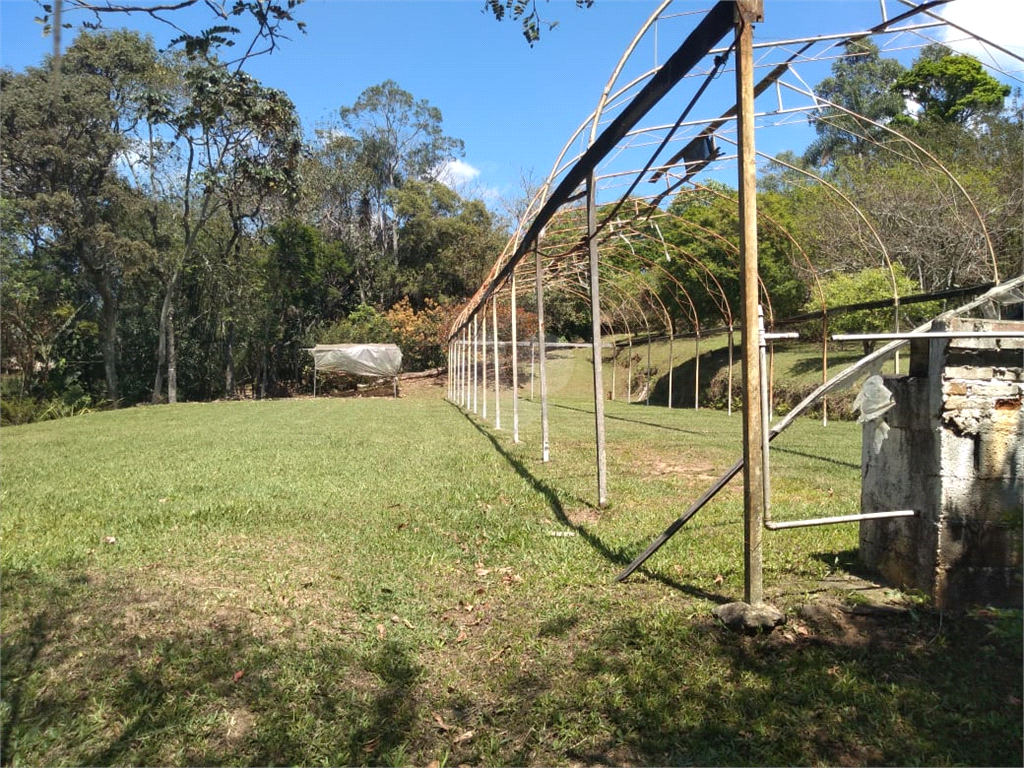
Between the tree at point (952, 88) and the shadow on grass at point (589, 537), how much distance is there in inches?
1067

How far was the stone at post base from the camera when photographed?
3.29 m

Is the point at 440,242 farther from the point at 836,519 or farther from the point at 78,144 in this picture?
the point at 836,519

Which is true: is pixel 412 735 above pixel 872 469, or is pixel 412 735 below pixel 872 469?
below

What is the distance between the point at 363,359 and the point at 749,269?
25092 mm

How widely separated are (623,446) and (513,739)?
7.65 meters

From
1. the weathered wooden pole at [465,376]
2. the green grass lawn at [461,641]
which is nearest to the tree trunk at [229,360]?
the weathered wooden pole at [465,376]

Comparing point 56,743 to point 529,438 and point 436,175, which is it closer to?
point 529,438

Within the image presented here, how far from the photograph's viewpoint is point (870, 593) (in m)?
3.65

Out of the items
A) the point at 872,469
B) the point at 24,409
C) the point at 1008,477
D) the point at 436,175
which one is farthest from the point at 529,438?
the point at 436,175

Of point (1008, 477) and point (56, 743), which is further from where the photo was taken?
point (1008, 477)

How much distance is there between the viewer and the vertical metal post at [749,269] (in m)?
3.24

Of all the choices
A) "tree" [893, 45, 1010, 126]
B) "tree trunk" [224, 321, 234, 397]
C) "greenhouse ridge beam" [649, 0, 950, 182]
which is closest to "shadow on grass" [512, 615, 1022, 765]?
"greenhouse ridge beam" [649, 0, 950, 182]

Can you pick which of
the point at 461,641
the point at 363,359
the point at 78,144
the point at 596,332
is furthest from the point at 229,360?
the point at 461,641

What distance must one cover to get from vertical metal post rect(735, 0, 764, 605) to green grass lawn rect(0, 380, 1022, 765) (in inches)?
25.4
